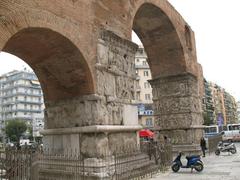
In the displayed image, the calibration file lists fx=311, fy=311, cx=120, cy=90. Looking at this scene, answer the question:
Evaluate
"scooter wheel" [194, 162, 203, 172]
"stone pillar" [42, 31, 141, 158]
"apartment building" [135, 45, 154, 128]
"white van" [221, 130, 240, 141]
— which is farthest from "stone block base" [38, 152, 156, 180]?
"apartment building" [135, 45, 154, 128]

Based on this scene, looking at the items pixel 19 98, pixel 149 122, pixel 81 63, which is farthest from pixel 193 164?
pixel 19 98

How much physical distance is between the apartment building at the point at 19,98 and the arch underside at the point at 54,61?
5130cm

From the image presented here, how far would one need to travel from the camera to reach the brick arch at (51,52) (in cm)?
643

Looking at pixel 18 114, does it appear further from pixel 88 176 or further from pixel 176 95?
pixel 88 176

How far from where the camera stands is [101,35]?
8.57 m

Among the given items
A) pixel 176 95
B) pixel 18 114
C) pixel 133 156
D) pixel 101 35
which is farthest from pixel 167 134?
pixel 18 114

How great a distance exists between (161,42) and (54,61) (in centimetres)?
788

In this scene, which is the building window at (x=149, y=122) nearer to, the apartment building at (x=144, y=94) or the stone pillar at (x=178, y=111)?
the apartment building at (x=144, y=94)

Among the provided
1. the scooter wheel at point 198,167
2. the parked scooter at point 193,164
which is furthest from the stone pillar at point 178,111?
the scooter wheel at point 198,167

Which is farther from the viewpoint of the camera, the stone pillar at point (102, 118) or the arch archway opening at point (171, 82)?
the arch archway opening at point (171, 82)

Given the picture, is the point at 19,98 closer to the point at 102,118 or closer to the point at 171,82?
the point at 171,82

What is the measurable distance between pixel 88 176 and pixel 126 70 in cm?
342

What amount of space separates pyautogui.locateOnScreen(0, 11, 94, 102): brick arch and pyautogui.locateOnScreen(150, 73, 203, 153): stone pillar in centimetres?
731

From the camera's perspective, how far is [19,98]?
58844mm
